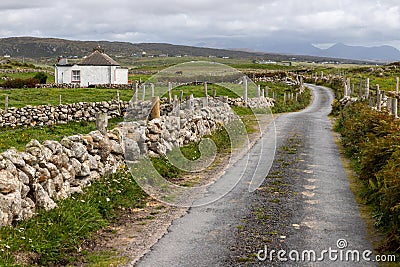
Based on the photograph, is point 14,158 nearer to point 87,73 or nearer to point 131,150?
point 131,150

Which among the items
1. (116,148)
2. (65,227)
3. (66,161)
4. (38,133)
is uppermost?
(66,161)

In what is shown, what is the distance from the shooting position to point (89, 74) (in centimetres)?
5519

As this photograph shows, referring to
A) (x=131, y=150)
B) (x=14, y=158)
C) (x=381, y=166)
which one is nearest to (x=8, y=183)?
(x=14, y=158)

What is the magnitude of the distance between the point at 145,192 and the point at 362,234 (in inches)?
205

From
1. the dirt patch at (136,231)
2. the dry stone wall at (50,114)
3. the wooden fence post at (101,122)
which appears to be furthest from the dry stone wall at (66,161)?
the dry stone wall at (50,114)

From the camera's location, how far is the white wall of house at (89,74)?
180 feet

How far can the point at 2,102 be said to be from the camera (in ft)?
98.8

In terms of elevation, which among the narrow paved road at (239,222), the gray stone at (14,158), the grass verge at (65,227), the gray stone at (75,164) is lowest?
the narrow paved road at (239,222)

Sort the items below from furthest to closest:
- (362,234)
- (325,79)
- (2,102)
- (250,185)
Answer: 1. (325,79)
2. (2,102)
3. (250,185)
4. (362,234)

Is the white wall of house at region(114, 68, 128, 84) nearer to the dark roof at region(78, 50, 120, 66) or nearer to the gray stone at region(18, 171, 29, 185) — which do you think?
the dark roof at region(78, 50, 120, 66)

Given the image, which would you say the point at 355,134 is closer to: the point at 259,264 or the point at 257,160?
the point at 257,160

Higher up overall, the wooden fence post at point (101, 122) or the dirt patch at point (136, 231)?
the wooden fence post at point (101, 122)

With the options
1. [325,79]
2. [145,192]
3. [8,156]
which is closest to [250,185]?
[145,192]

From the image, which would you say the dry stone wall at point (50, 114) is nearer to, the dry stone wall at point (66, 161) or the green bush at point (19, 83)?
the dry stone wall at point (66, 161)
